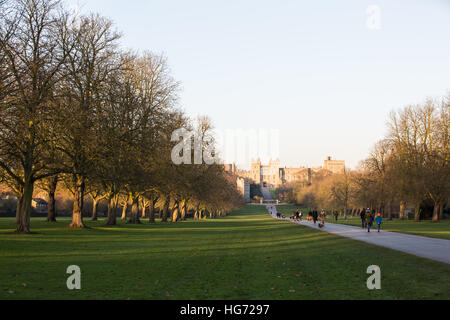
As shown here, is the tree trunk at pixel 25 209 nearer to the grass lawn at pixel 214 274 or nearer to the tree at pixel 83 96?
the tree at pixel 83 96

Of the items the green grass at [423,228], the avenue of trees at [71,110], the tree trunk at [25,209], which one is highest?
the avenue of trees at [71,110]

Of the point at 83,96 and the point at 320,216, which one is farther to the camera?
the point at 320,216

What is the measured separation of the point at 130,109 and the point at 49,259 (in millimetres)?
20002

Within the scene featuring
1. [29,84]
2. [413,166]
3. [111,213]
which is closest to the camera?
[29,84]

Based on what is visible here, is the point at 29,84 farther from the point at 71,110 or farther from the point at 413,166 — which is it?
the point at 413,166

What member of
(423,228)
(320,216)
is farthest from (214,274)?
(423,228)

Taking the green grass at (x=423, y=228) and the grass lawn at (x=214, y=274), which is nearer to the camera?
the grass lawn at (x=214, y=274)

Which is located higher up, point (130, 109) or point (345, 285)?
point (130, 109)

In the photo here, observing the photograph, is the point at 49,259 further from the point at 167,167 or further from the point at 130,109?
the point at 167,167

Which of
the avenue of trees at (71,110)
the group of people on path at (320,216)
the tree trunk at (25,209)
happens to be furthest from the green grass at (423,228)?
the tree trunk at (25,209)

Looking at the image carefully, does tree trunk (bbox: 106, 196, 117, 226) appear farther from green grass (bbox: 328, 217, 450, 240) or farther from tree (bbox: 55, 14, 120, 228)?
green grass (bbox: 328, 217, 450, 240)

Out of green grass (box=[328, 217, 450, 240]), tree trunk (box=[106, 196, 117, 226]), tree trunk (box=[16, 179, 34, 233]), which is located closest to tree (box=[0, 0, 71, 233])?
tree trunk (box=[16, 179, 34, 233])
